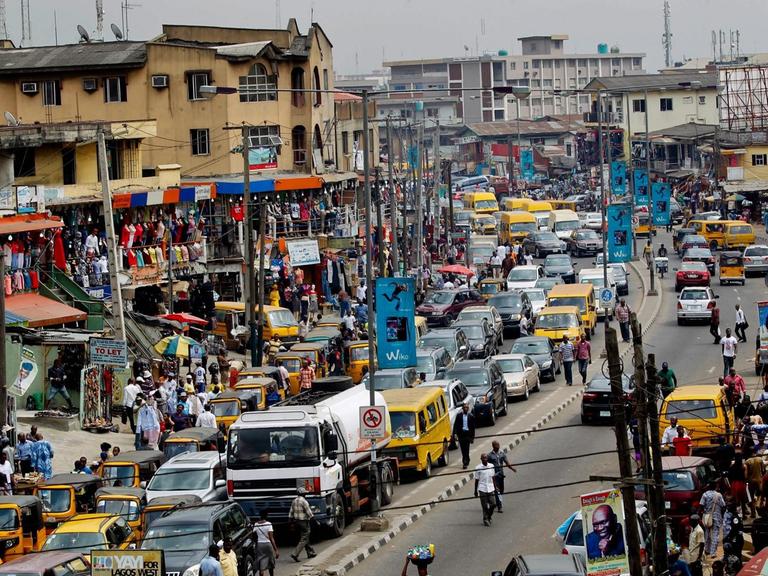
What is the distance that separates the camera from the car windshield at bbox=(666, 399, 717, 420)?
32188 mm

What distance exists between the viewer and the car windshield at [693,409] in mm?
32188

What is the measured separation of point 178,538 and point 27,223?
2284cm

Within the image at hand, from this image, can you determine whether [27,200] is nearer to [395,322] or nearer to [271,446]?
[395,322]

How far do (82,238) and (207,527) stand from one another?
92.3ft

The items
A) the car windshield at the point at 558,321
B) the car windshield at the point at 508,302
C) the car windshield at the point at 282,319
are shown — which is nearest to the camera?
the car windshield at the point at 558,321

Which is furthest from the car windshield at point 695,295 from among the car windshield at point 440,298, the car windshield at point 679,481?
the car windshield at point 679,481

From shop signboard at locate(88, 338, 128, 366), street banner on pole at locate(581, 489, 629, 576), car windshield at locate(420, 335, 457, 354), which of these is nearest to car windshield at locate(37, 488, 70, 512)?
shop signboard at locate(88, 338, 128, 366)

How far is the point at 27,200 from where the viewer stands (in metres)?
46.9

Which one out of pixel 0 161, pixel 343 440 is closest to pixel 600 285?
pixel 0 161

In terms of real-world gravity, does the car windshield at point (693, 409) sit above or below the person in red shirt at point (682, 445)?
above

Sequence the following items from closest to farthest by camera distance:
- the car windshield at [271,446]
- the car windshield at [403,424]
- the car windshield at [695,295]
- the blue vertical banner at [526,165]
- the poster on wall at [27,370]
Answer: the car windshield at [271,446], the car windshield at [403,424], the poster on wall at [27,370], the car windshield at [695,295], the blue vertical banner at [526,165]

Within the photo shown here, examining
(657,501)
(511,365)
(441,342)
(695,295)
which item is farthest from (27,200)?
(657,501)

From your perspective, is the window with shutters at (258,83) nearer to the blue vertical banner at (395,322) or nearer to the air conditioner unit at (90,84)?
the air conditioner unit at (90,84)

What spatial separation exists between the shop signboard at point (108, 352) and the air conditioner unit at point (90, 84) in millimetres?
34215
